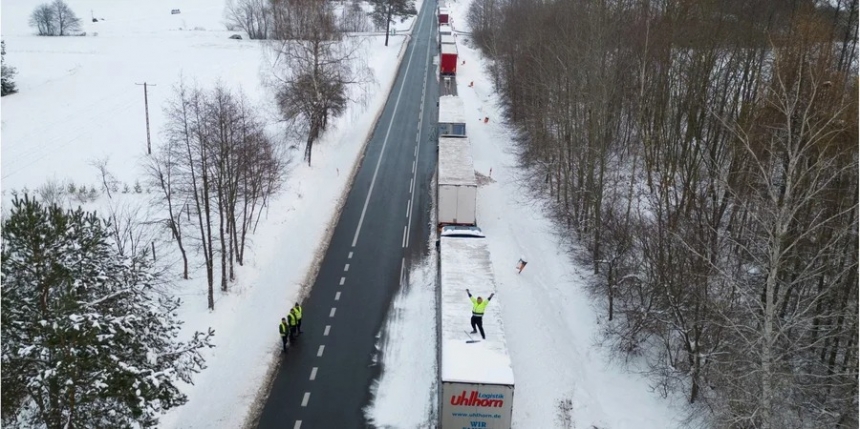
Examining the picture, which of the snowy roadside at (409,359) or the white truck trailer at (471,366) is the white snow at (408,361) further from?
the white truck trailer at (471,366)

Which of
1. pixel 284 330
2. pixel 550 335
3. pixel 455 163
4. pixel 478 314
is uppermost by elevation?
pixel 455 163

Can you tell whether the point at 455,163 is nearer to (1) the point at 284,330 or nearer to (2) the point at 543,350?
(2) the point at 543,350

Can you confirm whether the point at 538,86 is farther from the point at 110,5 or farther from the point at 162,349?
the point at 110,5

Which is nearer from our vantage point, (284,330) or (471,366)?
(471,366)

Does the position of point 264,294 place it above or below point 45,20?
below

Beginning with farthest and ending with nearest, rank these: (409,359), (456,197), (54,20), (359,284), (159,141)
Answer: (54,20)
(159,141)
(456,197)
(359,284)
(409,359)

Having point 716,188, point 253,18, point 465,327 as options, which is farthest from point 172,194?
point 253,18

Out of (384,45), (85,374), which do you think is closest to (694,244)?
(85,374)

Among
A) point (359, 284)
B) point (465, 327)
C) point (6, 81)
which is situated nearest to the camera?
point (465, 327)
